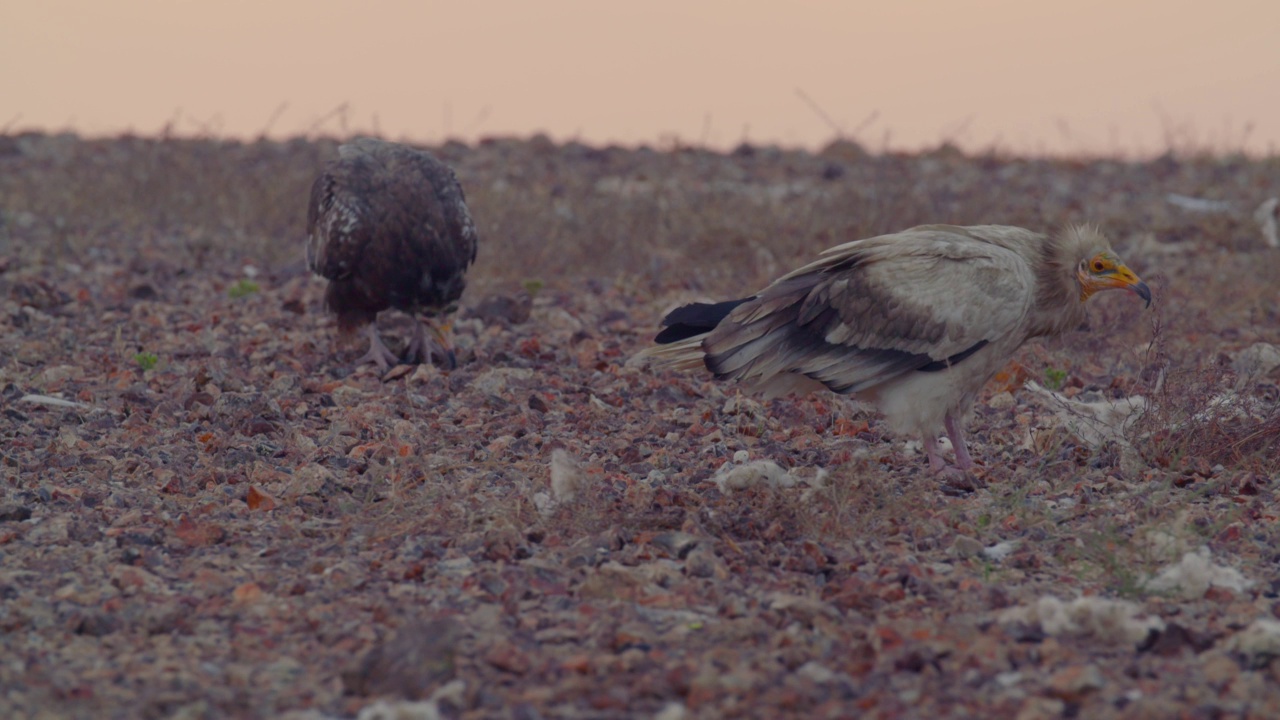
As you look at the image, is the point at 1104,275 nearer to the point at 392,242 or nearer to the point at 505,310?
the point at 392,242

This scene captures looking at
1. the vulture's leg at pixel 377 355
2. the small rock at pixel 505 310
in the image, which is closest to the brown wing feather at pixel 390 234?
the vulture's leg at pixel 377 355

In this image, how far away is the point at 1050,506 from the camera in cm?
494

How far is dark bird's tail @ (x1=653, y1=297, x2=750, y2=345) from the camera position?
5520mm

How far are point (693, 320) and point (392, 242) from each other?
89.5 inches

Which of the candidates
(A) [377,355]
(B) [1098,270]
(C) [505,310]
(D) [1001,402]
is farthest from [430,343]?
(B) [1098,270]

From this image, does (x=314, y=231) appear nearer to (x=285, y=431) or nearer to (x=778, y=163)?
(x=285, y=431)

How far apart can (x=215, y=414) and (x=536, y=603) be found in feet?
8.56

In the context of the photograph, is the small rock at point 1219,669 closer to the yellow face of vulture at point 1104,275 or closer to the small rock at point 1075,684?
the small rock at point 1075,684

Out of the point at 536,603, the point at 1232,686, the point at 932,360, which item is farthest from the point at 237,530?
the point at 1232,686

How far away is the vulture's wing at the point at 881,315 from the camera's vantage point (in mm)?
5188

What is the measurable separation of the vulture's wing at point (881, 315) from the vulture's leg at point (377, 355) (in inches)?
96.9

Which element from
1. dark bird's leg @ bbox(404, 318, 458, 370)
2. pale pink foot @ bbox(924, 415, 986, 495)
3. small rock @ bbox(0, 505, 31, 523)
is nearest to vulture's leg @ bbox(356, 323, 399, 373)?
dark bird's leg @ bbox(404, 318, 458, 370)

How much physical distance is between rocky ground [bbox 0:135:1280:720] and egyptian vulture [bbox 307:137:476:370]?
302mm

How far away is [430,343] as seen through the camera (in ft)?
24.6
